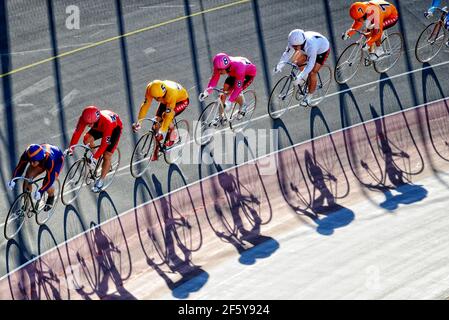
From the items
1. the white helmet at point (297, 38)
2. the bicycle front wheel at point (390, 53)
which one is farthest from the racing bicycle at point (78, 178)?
the bicycle front wheel at point (390, 53)

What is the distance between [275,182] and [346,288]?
3.60 meters

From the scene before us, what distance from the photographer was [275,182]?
717 inches

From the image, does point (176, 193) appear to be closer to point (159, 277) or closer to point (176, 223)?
point (176, 223)

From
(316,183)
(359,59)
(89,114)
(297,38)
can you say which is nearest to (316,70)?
(297,38)

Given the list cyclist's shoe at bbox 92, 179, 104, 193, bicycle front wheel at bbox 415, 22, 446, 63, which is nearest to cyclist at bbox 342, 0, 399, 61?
bicycle front wheel at bbox 415, 22, 446, 63

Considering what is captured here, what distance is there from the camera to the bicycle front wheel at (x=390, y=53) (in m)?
21.0

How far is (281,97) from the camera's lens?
19.4m

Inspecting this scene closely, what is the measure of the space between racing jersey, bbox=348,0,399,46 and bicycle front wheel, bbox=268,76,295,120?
1.79 m

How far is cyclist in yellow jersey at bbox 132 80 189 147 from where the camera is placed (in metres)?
16.7

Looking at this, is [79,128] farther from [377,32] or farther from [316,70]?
[377,32]

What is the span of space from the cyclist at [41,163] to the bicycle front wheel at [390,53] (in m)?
8.99

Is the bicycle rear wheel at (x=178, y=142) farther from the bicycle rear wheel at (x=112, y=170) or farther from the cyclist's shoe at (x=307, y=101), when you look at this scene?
the cyclist's shoe at (x=307, y=101)

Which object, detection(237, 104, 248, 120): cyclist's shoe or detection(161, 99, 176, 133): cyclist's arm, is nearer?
detection(161, 99, 176, 133): cyclist's arm

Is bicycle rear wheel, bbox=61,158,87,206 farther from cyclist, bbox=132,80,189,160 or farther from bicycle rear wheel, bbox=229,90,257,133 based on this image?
bicycle rear wheel, bbox=229,90,257,133
